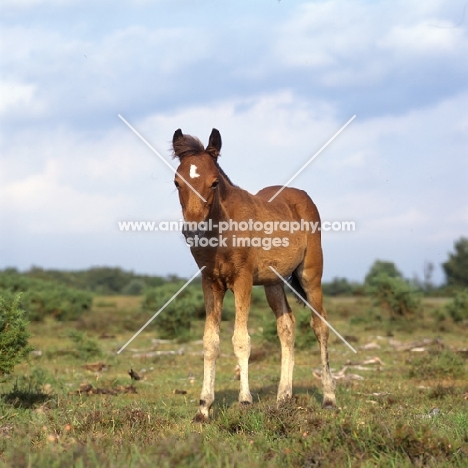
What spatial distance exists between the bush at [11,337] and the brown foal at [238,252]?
3.05 meters

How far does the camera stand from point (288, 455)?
5.45 meters

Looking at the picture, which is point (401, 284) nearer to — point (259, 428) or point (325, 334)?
point (325, 334)

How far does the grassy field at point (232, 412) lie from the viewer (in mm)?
5254

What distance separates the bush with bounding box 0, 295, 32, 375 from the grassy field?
1.22 feet

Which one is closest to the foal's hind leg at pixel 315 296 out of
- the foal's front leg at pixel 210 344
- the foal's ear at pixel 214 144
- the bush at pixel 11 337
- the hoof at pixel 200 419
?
the foal's front leg at pixel 210 344

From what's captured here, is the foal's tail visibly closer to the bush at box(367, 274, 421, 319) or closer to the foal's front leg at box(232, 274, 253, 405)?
the foal's front leg at box(232, 274, 253, 405)

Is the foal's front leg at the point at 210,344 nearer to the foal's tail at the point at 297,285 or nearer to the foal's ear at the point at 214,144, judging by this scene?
the foal's ear at the point at 214,144

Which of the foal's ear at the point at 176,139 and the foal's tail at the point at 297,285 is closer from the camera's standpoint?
the foal's ear at the point at 176,139

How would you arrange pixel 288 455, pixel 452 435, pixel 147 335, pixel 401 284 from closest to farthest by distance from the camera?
pixel 288 455 → pixel 452 435 → pixel 147 335 → pixel 401 284

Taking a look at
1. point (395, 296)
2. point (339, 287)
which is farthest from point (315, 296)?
point (339, 287)

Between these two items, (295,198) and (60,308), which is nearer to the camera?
(295,198)

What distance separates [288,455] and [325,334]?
16.9ft

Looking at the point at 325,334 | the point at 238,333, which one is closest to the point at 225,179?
the point at 238,333

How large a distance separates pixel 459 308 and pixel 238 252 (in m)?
24.4
